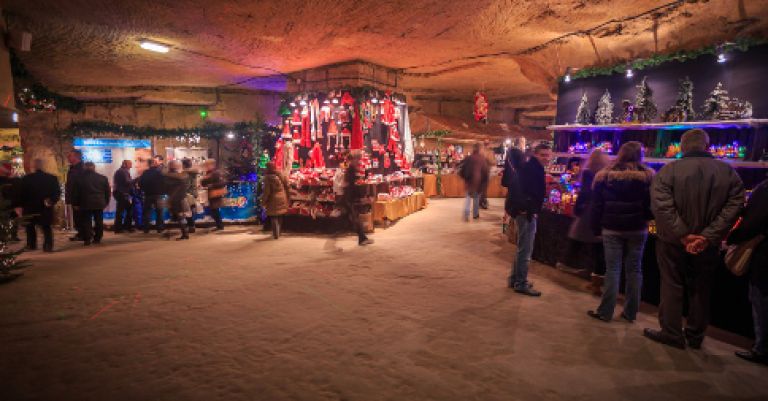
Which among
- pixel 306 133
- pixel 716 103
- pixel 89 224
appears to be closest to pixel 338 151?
pixel 306 133

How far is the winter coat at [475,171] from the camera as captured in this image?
9.30 m

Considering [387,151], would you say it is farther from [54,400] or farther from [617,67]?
[54,400]

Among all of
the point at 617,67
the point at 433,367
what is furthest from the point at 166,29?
the point at 617,67

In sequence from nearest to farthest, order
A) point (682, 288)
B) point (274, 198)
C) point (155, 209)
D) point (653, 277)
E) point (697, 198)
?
point (697, 198) → point (682, 288) → point (653, 277) → point (274, 198) → point (155, 209)

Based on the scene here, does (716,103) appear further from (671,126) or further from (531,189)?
(531,189)

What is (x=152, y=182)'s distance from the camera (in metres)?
8.92

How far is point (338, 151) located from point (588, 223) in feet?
19.8

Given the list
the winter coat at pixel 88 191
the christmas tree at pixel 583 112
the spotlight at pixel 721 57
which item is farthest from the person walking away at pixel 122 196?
the spotlight at pixel 721 57

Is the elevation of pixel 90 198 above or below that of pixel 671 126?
below

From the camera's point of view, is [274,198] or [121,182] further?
[121,182]

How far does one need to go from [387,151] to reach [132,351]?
7531 millimetres

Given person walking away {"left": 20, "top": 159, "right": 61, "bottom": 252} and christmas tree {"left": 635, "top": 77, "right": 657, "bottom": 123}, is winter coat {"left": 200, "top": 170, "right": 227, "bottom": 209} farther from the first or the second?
christmas tree {"left": 635, "top": 77, "right": 657, "bottom": 123}

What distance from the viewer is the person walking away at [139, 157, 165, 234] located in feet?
29.3

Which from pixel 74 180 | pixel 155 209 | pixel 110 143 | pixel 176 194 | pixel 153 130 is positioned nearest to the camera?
pixel 74 180
